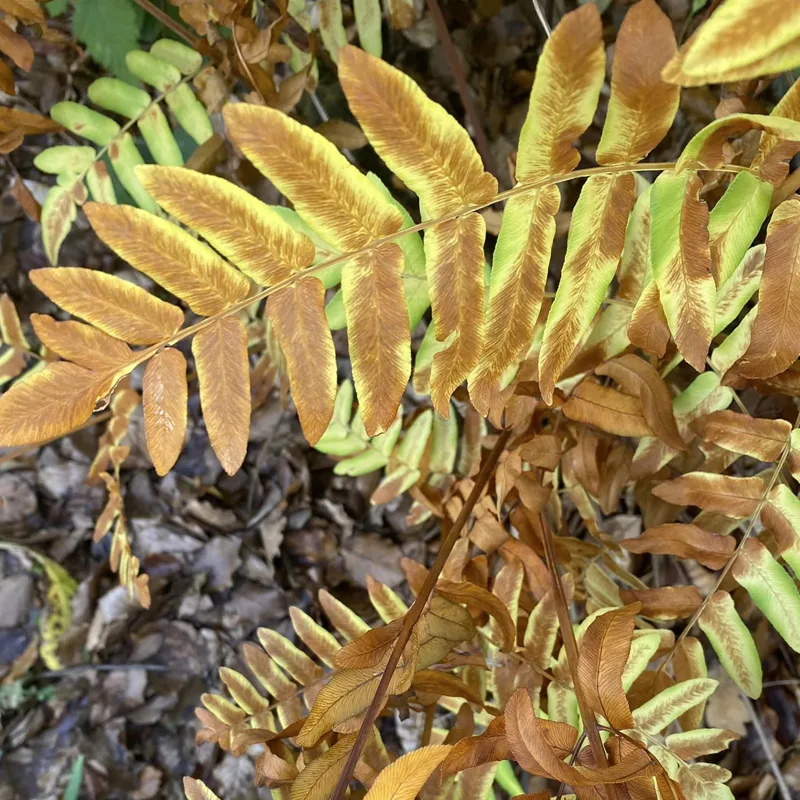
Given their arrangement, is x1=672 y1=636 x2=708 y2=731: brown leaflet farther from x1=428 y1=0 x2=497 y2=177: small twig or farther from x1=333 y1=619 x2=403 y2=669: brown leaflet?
x1=428 y1=0 x2=497 y2=177: small twig

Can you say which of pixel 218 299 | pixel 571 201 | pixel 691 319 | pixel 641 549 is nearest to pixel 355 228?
pixel 218 299

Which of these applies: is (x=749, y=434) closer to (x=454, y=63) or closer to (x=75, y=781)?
(x=454, y=63)

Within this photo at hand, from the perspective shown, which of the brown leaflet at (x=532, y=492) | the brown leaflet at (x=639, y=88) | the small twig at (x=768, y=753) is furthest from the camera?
the small twig at (x=768, y=753)

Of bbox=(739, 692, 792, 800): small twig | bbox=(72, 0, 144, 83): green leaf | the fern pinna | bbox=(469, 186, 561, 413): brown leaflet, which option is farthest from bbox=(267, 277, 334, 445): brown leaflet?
bbox=(739, 692, 792, 800): small twig

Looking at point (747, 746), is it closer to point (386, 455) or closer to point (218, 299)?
point (386, 455)

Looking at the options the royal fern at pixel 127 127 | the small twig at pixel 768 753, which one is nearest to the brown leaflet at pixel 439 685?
the small twig at pixel 768 753

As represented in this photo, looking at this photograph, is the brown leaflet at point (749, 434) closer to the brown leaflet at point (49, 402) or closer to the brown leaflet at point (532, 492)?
the brown leaflet at point (532, 492)
